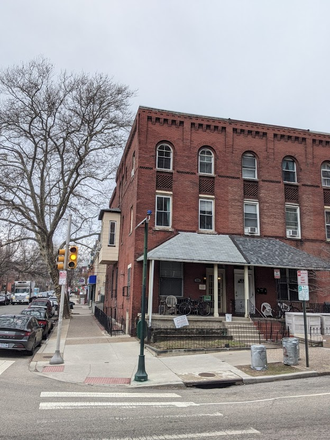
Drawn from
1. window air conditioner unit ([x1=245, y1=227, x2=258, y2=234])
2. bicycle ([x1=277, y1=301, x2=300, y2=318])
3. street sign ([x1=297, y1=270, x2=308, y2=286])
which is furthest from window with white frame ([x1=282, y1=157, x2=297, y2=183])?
street sign ([x1=297, y1=270, x2=308, y2=286])

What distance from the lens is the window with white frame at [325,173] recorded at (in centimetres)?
2314

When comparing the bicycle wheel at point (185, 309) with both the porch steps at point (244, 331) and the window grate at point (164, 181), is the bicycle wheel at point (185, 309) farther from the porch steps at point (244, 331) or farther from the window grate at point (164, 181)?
the window grate at point (164, 181)

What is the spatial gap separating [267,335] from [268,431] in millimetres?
11941

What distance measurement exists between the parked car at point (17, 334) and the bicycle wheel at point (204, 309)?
8.17 metres

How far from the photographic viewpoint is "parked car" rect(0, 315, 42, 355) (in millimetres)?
12633

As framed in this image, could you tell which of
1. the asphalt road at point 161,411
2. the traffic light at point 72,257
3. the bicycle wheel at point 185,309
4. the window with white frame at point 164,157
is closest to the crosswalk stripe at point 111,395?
the asphalt road at point 161,411

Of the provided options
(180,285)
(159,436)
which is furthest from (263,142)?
(159,436)

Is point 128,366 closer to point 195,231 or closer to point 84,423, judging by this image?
point 84,423

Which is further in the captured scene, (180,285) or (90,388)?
(180,285)

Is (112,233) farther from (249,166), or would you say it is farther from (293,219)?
(293,219)

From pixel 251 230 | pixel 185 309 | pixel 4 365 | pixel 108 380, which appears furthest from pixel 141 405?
pixel 251 230

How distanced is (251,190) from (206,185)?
2.81 meters

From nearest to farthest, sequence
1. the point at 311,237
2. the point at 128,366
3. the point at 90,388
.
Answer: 1. the point at 90,388
2. the point at 128,366
3. the point at 311,237

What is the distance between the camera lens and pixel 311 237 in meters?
21.8
